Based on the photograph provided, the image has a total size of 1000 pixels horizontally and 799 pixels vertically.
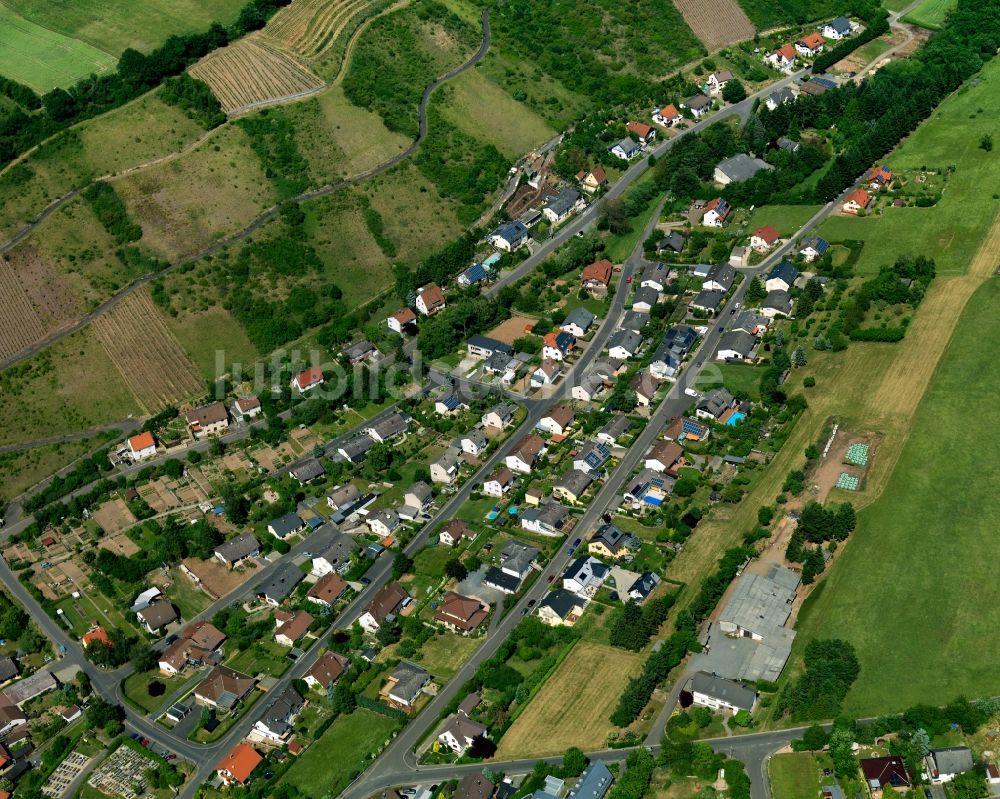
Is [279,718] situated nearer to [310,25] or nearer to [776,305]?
[776,305]

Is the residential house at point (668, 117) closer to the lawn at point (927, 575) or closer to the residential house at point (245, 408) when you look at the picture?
the lawn at point (927, 575)

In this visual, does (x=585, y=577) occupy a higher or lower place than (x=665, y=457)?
lower

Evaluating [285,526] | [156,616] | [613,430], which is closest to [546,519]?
[613,430]

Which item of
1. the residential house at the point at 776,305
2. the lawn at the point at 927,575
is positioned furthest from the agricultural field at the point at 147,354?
the lawn at the point at 927,575

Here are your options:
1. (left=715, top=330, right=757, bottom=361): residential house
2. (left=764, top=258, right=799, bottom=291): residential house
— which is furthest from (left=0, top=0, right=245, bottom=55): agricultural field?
(left=715, top=330, right=757, bottom=361): residential house

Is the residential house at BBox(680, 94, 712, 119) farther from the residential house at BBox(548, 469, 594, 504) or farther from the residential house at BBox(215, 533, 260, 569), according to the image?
the residential house at BBox(215, 533, 260, 569)

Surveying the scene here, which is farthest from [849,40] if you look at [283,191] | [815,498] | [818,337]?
[815,498]
